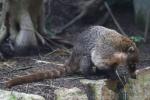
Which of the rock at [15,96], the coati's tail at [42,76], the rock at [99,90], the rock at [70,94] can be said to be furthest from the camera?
the coati's tail at [42,76]

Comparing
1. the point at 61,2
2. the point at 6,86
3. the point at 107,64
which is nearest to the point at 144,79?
the point at 107,64

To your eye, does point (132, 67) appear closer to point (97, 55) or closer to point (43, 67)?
point (97, 55)

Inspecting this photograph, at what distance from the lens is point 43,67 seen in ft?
25.8

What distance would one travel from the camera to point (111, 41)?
6883mm

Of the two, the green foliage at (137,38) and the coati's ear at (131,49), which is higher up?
the green foliage at (137,38)

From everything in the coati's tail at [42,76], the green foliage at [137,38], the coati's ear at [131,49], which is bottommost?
the coati's tail at [42,76]

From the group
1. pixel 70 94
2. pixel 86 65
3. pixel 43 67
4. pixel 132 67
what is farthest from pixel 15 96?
pixel 43 67

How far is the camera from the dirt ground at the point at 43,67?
6.73m

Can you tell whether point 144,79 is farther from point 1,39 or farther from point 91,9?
point 91,9

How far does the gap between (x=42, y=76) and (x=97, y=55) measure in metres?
0.74

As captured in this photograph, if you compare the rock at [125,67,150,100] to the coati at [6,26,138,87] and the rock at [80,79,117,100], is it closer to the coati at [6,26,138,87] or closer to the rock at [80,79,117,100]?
the coati at [6,26,138,87]

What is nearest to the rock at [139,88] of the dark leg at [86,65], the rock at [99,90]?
the rock at [99,90]

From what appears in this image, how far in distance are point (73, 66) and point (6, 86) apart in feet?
3.37

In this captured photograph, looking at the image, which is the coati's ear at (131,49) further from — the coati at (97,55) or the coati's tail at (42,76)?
the coati's tail at (42,76)
